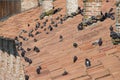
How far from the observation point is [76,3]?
1702 centimetres

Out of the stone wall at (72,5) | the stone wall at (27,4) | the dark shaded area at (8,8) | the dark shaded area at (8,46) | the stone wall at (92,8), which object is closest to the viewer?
the stone wall at (92,8)

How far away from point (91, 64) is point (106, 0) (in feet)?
19.2

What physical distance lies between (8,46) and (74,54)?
936cm

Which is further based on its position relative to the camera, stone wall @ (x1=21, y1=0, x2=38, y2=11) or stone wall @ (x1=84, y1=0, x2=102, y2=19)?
stone wall @ (x1=21, y1=0, x2=38, y2=11)

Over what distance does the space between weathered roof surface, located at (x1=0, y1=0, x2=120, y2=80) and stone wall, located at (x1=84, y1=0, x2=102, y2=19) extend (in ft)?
1.34

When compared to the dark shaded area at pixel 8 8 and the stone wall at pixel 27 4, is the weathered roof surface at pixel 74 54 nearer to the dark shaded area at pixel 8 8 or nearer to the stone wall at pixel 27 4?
the stone wall at pixel 27 4

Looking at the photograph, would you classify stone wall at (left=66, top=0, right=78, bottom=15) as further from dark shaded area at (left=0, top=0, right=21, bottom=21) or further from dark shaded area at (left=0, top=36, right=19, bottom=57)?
dark shaded area at (left=0, top=0, right=21, bottom=21)

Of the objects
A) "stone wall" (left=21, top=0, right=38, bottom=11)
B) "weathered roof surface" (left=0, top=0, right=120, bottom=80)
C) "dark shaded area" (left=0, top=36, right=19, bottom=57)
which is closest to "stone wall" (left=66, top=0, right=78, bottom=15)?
"weathered roof surface" (left=0, top=0, right=120, bottom=80)

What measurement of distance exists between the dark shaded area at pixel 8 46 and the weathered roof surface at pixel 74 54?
2913 mm

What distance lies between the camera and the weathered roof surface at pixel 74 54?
9.95 m

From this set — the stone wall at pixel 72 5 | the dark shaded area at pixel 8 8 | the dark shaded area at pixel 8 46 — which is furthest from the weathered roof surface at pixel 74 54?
the dark shaded area at pixel 8 8

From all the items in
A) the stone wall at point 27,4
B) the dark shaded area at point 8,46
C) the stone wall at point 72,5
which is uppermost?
the stone wall at point 72,5

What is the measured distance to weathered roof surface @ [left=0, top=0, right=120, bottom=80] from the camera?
32.7ft

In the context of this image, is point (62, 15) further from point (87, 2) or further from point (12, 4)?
point (12, 4)
